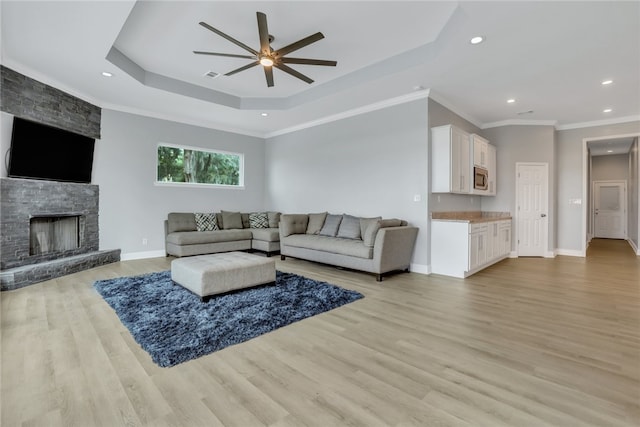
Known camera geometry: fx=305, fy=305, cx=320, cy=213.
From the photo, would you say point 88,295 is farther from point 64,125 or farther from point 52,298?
point 64,125

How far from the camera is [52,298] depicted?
3314 millimetres

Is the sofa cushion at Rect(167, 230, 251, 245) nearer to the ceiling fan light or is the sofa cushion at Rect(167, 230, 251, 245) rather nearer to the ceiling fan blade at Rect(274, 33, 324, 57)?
the ceiling fan light

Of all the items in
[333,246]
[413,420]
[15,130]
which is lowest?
[413,420]

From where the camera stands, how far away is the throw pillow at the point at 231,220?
6.48 meters

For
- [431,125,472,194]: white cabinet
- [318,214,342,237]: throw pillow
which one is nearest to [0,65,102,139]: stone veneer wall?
[318,214,342,237]: throw pillow

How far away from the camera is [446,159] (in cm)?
473

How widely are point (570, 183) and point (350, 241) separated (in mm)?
5212

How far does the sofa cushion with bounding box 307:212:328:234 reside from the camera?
19.1 ft

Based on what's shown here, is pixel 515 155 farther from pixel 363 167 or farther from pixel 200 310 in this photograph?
pixel 200 310

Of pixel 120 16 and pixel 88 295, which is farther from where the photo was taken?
pixel 88 295

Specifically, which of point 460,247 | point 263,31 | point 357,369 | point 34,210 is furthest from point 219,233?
point 357,369

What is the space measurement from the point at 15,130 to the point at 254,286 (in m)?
3.74

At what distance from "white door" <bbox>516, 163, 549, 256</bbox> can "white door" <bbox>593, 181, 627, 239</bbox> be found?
18.4ft


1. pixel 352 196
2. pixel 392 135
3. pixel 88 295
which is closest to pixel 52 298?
pixel 88 295
